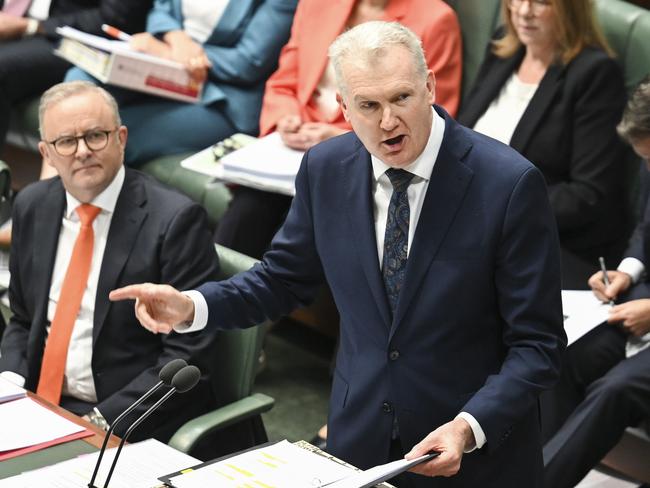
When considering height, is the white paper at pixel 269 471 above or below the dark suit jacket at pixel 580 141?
below

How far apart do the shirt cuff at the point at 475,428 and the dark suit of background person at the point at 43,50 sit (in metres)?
3.36

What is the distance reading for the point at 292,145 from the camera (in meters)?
4.08

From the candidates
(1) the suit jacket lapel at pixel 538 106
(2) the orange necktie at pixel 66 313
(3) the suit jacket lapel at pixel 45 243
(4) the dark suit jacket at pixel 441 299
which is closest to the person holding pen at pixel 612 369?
(1) the suit jacket lapel at pixel 538 106

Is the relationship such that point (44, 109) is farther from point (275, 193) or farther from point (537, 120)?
point (537, 120)

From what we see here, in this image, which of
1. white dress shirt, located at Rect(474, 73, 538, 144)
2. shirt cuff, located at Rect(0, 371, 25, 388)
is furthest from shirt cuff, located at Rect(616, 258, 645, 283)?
shirt cuff, located at Rect(0, 371, 25, 388)

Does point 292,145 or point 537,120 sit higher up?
point 537,120

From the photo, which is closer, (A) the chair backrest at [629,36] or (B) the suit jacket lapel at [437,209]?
(B) the suit jacket lapel at [437,209]

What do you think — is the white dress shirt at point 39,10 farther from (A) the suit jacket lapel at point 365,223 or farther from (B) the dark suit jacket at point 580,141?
(A) the suit jacket lapel at point 365,223

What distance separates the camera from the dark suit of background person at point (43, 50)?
4961 millimetres

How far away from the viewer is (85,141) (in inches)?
119

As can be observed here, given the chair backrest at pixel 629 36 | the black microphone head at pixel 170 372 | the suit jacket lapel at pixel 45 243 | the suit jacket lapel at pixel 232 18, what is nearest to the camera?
the black microphone head at pixel 170 372

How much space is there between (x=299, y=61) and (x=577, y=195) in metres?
1.28

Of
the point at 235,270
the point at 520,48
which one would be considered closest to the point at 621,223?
the point at 520,48

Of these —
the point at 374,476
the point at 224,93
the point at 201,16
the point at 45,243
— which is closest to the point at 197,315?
the point at 374,476
